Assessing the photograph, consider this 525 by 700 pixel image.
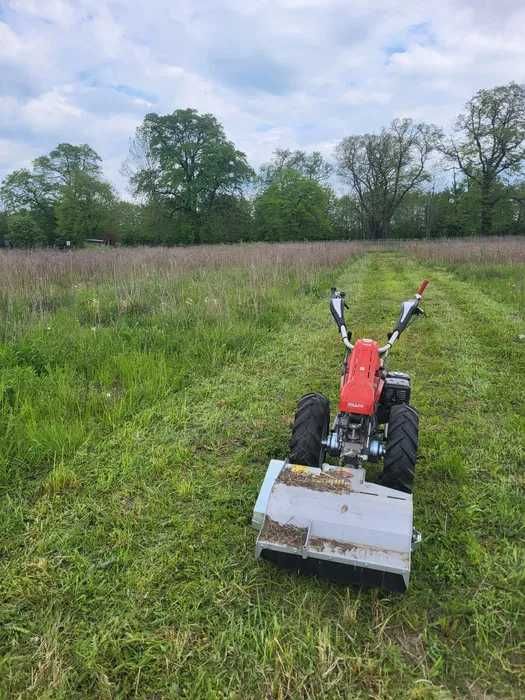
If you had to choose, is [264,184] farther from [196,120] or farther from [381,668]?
[381,668]

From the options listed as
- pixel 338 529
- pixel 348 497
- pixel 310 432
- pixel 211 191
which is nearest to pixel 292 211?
pixel 211 191

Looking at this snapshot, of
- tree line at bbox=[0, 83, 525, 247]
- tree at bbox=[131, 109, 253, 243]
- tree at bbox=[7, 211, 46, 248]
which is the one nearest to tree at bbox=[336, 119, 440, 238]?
tree line at bbox=[0, 83, 525, 247]

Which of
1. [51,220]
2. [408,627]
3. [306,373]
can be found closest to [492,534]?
[408,627]

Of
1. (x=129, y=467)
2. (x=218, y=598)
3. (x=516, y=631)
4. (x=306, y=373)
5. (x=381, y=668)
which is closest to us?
(x=381, y=668)

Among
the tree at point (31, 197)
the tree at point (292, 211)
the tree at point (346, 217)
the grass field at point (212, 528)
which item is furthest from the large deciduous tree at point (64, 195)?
the grass field at point (212, 528)

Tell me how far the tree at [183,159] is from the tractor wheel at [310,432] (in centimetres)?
3517

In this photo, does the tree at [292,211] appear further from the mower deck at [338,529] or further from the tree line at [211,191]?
the mower deck at [338,529]

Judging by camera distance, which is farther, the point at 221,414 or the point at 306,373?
the point at 306,373

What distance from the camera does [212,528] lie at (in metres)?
2.22

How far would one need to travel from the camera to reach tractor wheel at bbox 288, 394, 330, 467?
230cm

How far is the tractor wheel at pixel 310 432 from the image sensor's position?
2303 millimetres

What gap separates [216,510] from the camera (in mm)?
2348

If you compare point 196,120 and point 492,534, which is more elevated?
point 196,120

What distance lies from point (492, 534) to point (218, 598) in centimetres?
144
